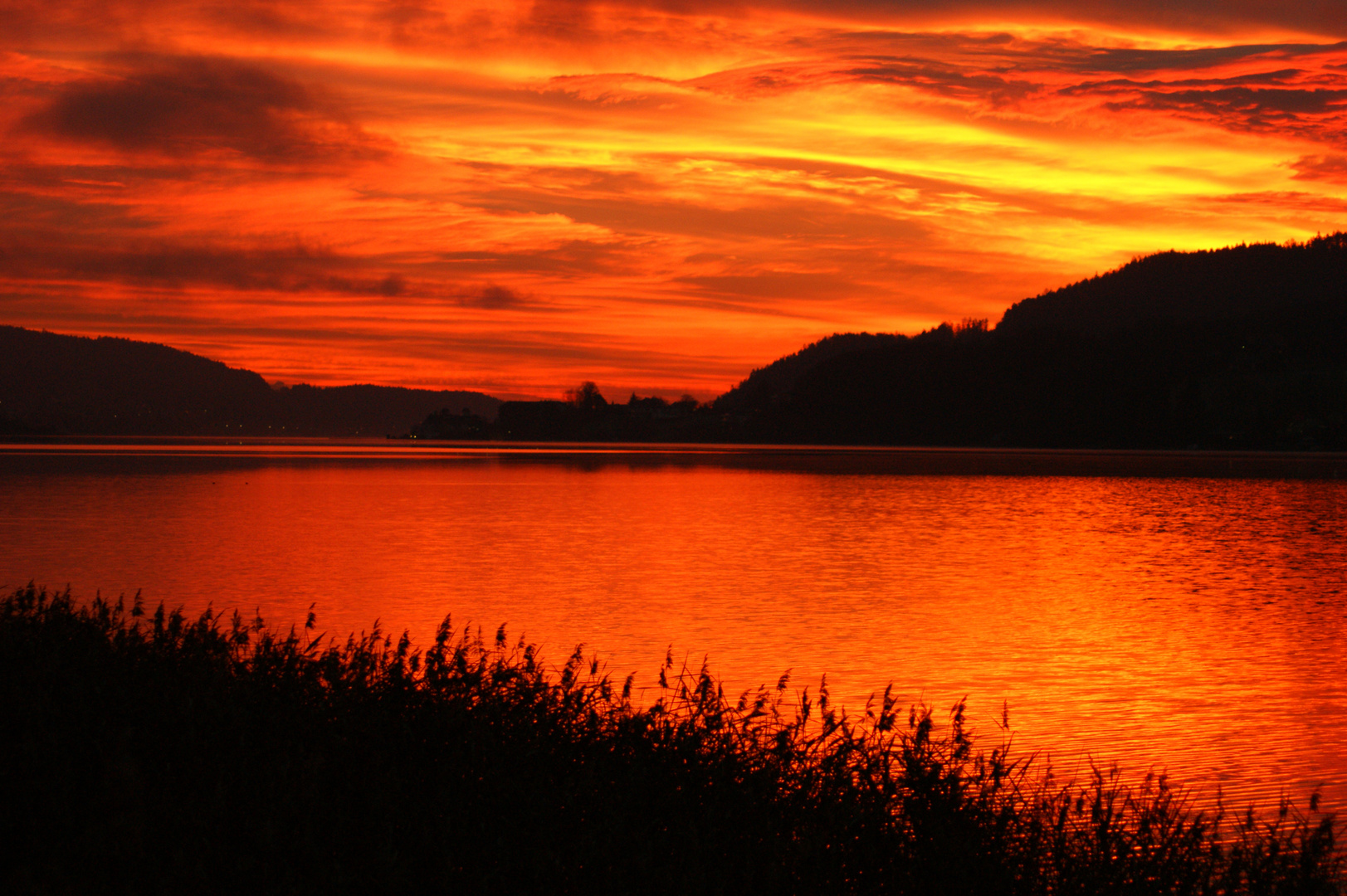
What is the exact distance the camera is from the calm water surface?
54.1ft

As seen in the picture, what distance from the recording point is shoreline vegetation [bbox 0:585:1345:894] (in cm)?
788

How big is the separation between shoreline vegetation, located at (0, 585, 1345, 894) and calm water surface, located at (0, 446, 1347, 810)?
4.33m

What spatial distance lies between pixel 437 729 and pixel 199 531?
3436 centimetres

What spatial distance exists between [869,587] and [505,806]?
69.1ft

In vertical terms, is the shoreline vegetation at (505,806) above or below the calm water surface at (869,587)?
above

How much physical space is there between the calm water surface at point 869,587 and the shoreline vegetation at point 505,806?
14.2 ft

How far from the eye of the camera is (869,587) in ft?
95.8

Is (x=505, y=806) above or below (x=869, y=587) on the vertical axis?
above

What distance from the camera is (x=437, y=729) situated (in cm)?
1033

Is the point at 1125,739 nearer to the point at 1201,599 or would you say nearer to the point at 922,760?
the point at 922,760

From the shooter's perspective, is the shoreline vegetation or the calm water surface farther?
the calm water surface

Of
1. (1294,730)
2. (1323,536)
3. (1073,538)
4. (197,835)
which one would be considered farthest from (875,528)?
(197,835)

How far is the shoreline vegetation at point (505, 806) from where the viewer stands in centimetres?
788

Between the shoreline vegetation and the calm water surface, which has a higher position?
the shoreline vegetation
